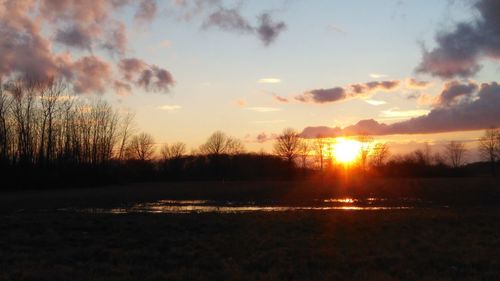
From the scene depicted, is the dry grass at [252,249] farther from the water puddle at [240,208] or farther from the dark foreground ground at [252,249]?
the water puddle at [240,208]

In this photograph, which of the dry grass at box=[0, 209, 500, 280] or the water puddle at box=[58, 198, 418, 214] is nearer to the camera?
the dry grass at box=[0, 209, 500, 280]

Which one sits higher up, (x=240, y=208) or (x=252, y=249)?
(x=252, y=249)

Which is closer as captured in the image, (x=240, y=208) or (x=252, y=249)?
(x=252, y=249)

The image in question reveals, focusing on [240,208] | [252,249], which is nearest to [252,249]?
[252,249]

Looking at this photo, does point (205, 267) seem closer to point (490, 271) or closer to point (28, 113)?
point (490, 271)

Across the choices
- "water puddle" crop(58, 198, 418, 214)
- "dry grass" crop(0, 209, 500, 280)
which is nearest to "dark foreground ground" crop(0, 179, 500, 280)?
"dry grass" crop(0, 209, 500, 280)

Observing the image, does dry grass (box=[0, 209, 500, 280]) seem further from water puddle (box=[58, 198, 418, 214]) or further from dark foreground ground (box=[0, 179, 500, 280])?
water puddle (box=[58, 198, 418, 214])

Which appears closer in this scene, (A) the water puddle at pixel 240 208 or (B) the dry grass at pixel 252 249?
(B) the dry grass at pixel 252 249

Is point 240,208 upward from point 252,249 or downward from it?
downward

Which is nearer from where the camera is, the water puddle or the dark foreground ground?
the dark foreground ground

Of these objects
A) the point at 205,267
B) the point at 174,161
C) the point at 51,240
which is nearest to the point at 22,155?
the point at 174,161

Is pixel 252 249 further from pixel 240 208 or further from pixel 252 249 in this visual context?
pixel 240 208

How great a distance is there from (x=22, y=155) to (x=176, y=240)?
7455 centimetres

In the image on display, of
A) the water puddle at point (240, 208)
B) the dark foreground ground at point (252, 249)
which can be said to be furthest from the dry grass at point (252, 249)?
the water puddle at point (240, 208)
